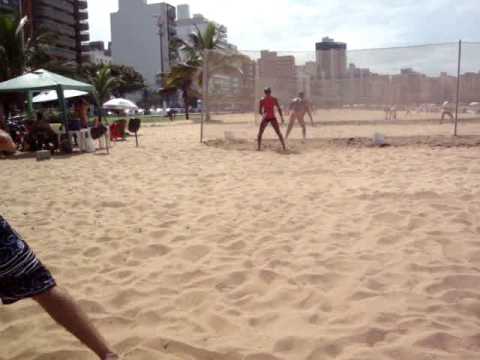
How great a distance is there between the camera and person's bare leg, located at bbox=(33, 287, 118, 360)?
1838mm

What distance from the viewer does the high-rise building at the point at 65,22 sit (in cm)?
7976

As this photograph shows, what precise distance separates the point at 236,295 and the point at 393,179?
396 centimetres

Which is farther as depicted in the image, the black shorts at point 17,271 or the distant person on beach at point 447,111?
the distant person on beach at point 447,111

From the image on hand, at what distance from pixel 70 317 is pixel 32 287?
196 millimetres

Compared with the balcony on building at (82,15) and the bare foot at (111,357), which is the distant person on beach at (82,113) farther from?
the balcony on building at (82,15)

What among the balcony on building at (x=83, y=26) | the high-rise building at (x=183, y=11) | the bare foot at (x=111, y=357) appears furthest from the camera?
the high-rise building at (x=183, y=11)

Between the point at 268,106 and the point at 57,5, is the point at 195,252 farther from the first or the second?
the point at 57,5

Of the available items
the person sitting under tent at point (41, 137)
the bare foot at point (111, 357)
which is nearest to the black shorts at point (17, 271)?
the bare foot at point (111, 357)

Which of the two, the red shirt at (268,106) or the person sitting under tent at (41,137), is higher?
the red shirt at (268,106)

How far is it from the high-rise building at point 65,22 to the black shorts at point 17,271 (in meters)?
80.9

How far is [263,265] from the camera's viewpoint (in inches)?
129

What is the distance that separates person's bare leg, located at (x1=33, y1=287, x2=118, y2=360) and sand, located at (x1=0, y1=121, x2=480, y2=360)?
0.36 m

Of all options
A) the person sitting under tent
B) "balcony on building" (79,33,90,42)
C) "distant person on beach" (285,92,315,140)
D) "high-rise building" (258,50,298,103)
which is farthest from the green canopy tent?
"balcony on building" (79,33,90,42)

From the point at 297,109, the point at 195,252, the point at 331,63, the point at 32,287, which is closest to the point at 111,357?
the point at 32,287
